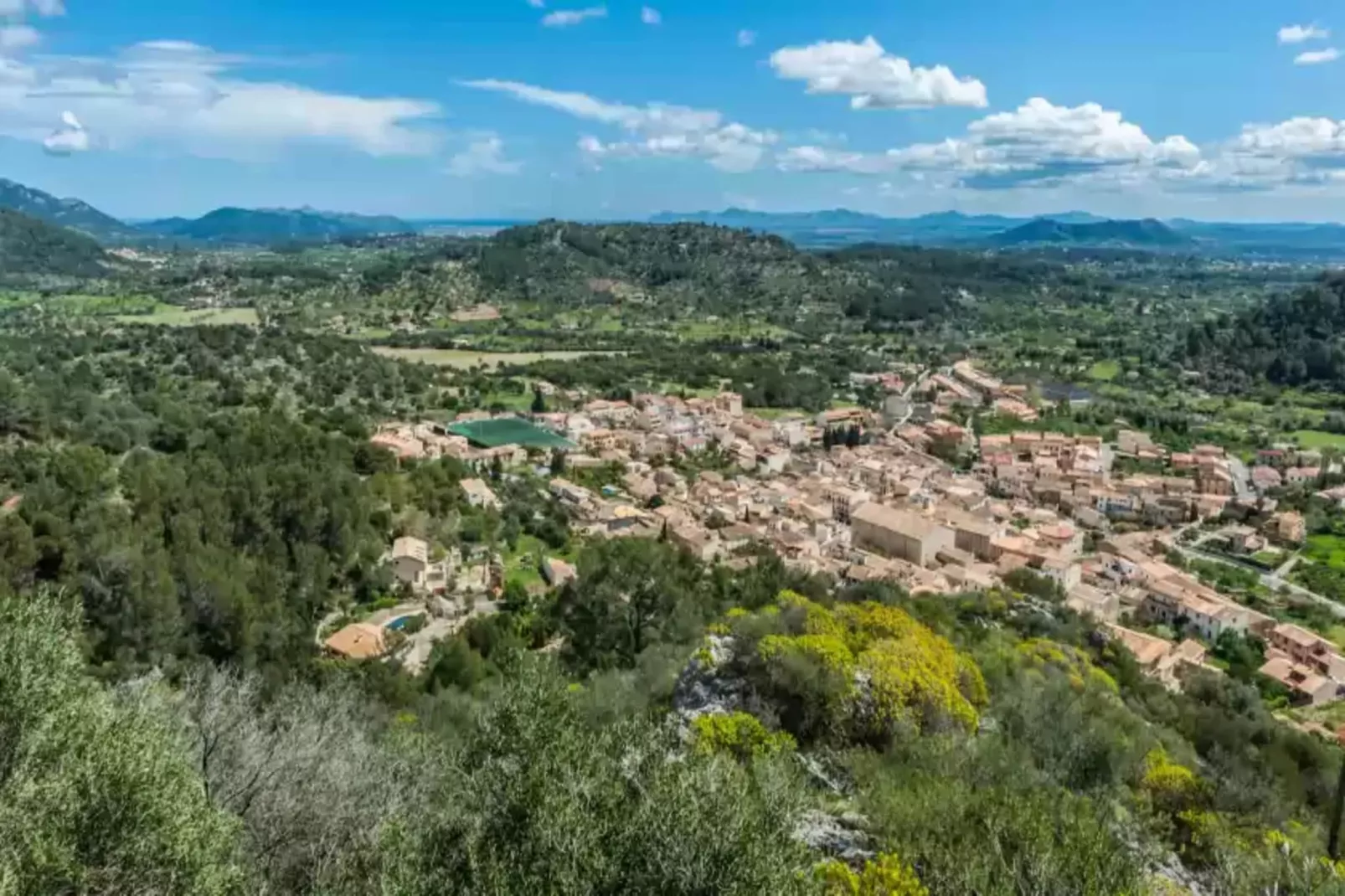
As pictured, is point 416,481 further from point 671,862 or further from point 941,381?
point 941,381

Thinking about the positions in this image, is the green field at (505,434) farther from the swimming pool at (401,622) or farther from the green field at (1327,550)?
the green field at (1327,550)

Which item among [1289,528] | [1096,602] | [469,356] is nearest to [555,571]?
[1096,602]

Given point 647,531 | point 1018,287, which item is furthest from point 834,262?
point 647,531

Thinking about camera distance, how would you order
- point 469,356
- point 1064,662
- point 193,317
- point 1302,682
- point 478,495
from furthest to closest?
point 193,317 < point 469,356 < point 478,495 < point 1302,682 < point 1064,662

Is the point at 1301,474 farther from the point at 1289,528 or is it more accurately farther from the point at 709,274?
the point at 709,274

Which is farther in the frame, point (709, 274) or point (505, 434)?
point (709, 274)

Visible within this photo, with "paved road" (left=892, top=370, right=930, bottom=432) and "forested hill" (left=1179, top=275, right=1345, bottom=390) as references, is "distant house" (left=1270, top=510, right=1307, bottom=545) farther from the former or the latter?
"forested hill" (left=1179, top=275, right=1345, bottom=390)

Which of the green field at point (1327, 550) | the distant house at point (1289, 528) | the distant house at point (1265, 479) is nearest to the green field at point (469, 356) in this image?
the distant house at point (1265, 479)
